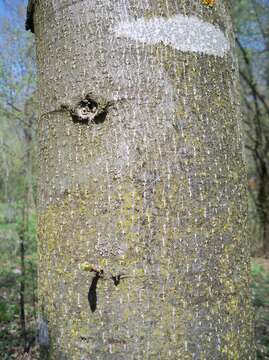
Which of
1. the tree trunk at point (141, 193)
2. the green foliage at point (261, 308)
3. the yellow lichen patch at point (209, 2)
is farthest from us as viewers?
the green foliage at point (261, 308)

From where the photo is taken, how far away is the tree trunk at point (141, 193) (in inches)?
34.6

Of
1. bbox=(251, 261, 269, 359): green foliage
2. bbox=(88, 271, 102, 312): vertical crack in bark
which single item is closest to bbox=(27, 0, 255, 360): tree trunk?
bbox=(88, 271, 102, 312): vertical crack in bark

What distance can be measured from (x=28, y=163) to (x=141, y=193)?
7.53 m

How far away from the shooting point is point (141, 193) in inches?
35.1

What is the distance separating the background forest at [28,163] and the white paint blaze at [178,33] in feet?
10.9

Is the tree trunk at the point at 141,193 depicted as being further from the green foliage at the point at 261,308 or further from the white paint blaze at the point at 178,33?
the green foliage at the point at 261,308

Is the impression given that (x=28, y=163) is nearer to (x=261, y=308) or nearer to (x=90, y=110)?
(x=261, y=308)

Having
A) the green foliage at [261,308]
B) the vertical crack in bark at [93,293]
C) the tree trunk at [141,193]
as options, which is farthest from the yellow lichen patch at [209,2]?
the green foliage at [261,308]

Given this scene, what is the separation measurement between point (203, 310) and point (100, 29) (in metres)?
0.68

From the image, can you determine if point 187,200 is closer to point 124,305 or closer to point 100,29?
point 124,305

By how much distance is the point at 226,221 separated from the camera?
942 millimetres

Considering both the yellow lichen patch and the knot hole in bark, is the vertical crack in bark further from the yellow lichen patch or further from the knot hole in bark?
the yellow lichen patch

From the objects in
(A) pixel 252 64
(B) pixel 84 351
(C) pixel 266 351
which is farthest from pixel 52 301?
(A) pixel 252 64

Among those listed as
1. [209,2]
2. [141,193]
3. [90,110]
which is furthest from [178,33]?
[141,193]
